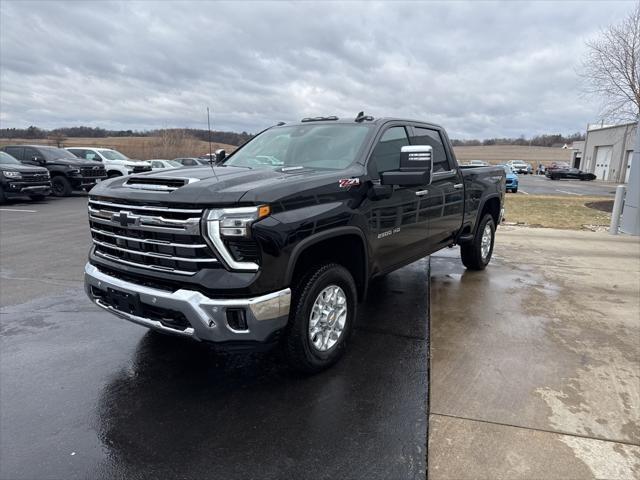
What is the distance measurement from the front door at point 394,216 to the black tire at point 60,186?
54.0ft

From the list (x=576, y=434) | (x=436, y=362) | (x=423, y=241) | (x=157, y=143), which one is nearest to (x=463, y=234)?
(x=423, y=241)

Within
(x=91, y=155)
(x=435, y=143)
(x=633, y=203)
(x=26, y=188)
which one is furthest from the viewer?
(x=91, y=155)

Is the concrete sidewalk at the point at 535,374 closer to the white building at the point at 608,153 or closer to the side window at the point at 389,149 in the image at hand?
the side window at the point at 389,149

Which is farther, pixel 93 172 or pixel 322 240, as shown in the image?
pixel 93 172

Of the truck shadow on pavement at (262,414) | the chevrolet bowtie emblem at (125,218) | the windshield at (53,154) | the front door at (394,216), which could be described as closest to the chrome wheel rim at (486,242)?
the front door at (394,216)

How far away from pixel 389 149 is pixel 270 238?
6.24ft

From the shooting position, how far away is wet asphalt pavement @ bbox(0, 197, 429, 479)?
2.47 m

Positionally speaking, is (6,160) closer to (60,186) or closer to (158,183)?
(60,186)

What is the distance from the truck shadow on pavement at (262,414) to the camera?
246cm

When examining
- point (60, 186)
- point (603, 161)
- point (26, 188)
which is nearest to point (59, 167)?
point (60, 186)

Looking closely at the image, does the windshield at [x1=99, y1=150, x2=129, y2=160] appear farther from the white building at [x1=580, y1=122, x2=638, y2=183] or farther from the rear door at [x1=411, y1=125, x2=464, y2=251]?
the white building at [x1=580, y1=122, x2=638, y2=183]

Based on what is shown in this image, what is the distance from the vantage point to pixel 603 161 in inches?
1772

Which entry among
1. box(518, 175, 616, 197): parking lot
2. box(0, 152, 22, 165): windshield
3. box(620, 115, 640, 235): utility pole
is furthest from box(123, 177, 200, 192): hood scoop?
box(518, 175, 616, 197): parking lot

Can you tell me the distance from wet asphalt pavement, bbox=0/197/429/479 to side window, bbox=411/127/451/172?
1.77 m
